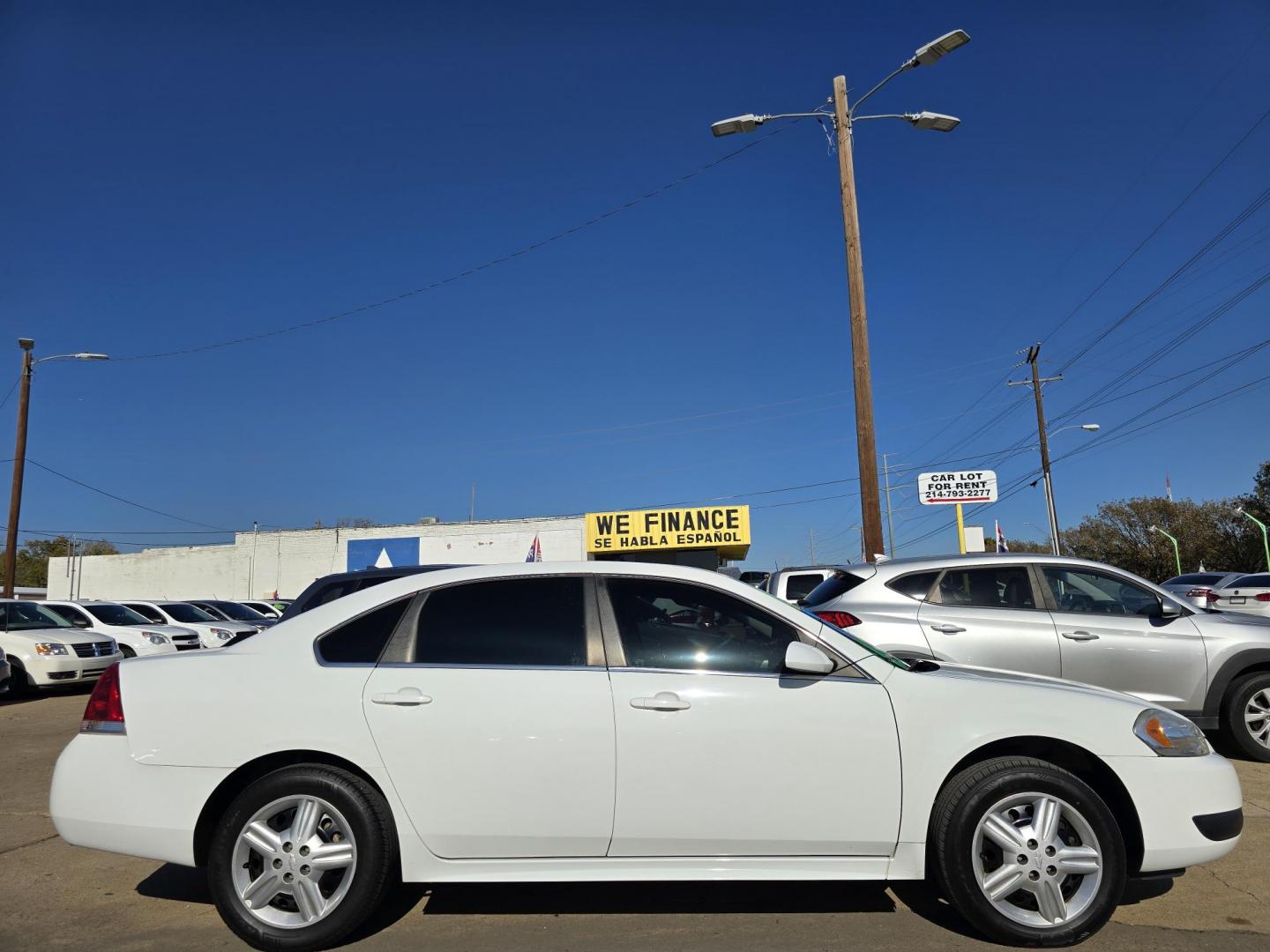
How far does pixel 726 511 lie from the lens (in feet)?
127

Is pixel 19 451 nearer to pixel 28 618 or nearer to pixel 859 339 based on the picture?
pixel 28 618

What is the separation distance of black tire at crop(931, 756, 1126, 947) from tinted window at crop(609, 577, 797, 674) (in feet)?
3.07

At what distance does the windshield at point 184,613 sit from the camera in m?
19.9

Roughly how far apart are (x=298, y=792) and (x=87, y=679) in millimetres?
12699

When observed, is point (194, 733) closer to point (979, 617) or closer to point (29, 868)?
point (29, 868)

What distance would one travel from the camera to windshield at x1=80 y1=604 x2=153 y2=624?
1661cm

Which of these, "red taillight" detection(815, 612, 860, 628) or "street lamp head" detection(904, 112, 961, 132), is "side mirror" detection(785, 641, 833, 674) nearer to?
"red taillight" detection(815, 612, 860, 628)

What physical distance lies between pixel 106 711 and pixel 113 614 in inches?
605

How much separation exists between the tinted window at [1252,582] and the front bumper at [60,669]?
785 inches

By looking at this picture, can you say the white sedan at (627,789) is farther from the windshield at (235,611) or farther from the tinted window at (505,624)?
the windshield at (235,611)

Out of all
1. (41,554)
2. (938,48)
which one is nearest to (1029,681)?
(938,48)

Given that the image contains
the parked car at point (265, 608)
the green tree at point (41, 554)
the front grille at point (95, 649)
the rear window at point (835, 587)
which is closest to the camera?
the rear window at point (835, 587)

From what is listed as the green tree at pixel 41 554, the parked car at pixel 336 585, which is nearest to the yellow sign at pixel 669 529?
the parked car at pixel 336 585

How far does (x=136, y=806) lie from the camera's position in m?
3.68
